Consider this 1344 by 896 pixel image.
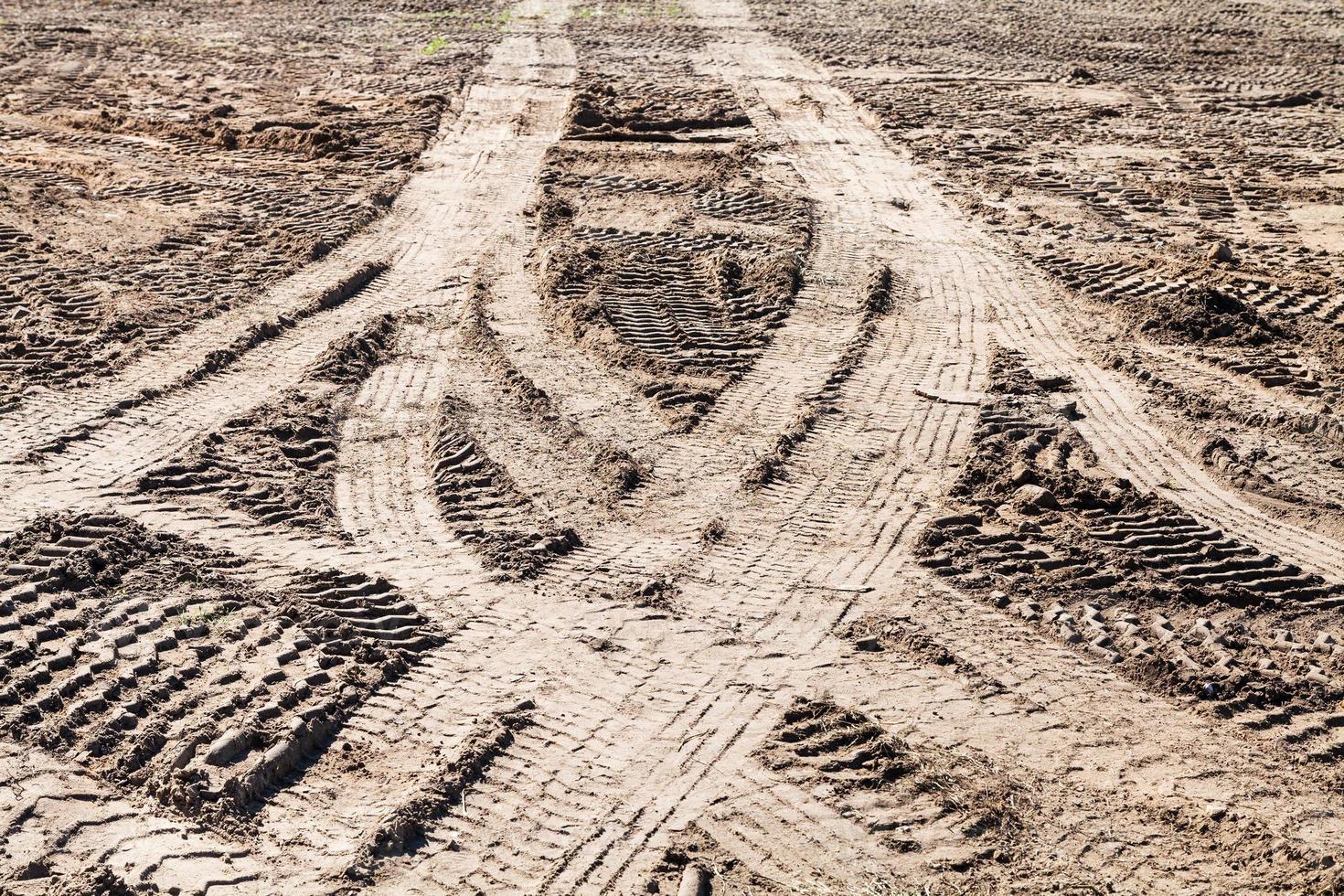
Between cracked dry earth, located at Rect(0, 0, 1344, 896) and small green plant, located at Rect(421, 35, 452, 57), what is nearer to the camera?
cracked dry earth, located at Rect(0, 0, 1344, 896)

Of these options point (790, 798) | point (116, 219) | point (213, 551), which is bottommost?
point (790, 798)

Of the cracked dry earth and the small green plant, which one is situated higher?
the small green plant

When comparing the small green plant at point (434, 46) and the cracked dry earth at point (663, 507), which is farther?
the small green plant at point (434, 46)

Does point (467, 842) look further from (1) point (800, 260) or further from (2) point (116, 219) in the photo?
(2) point (116, 219)

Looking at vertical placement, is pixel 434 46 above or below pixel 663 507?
above

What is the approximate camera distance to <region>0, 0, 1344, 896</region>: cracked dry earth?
527cm

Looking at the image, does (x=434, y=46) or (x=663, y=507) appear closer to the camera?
(x=663, y=507)

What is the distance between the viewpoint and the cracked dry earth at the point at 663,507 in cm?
527

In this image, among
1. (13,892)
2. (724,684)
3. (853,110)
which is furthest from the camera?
(853,110)

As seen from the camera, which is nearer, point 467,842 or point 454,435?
point 467,842

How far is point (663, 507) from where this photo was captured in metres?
7.80

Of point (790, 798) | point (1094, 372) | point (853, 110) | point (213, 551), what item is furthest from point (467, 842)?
point (853, 110)

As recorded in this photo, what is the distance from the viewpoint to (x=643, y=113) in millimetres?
16406

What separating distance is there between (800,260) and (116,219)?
6.52 metres
